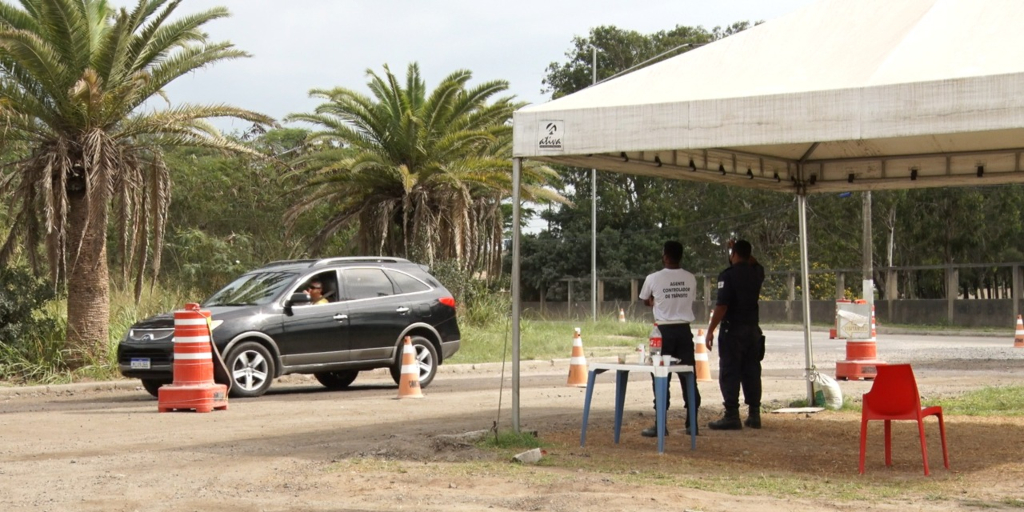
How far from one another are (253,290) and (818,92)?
9.90 metres

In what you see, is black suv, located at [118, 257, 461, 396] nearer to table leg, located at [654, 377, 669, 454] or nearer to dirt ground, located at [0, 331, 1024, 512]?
dirt ground, located at [0, 331, 1024, 512]

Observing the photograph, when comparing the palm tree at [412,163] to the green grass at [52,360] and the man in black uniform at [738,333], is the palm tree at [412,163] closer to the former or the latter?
the green grass at [52,360]

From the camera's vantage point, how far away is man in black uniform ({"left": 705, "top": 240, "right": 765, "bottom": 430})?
11.5 metres

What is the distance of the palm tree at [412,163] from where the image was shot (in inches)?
1078

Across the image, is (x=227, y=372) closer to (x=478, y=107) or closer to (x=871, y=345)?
(x=871, y=345)

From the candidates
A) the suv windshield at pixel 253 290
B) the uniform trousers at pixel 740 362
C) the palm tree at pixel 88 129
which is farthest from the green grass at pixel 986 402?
the palm tree at pixel 88 129

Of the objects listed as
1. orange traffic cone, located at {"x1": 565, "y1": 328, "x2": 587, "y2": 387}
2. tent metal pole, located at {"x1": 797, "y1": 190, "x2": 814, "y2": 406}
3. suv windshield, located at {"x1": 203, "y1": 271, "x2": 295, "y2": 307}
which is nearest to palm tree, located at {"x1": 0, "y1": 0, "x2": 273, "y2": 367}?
suv windshield, located at {"x1": 203, "y1": 271, "x2": 295, "y2": 307}

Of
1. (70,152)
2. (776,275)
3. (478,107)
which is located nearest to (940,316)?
(776,275)

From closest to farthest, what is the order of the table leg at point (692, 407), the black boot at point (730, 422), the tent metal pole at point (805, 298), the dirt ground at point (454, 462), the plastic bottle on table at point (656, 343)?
the dirt ground at point (454, 462) → the table leg at point (692, 407) → the plastic bottle on table at point (656, 343) → the black boot at point (730, 422) → the tent metal pole at point (805, 298)

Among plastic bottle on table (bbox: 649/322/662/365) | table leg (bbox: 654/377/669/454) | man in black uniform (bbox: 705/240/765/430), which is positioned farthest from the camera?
man in black uniform (bbox: 705/240/765/430)

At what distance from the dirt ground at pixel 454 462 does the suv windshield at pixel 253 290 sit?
193cm

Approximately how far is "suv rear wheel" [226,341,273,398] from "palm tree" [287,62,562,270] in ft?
35.8

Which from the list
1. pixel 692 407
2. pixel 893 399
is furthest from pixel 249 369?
pixel 893 399

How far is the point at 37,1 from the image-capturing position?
19016mm
